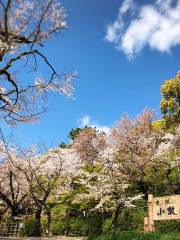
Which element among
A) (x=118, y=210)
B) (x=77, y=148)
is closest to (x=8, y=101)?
(x=118, y=210)

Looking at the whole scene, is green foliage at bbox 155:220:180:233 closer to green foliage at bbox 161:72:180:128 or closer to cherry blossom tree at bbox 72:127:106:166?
cherry blossom tree at bbox 72:127:106:166

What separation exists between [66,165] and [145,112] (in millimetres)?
8717

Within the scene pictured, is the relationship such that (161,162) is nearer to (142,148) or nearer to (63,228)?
(142,148)

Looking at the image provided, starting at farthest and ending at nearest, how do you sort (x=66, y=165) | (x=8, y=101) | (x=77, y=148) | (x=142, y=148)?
(x=77, y=148) < (x=66, y=165) < (x=142, y=148) < (x=8, y=101)

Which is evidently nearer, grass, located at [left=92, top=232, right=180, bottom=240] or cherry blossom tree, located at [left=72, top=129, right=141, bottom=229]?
grass, located at [left=92, top=232, right=180, bottom=240]

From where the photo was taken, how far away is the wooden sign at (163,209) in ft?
37.7

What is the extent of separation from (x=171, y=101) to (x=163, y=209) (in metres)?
30.0

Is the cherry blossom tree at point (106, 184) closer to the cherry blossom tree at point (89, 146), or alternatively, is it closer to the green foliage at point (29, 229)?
the cherry blossom tree at point (89, 146)

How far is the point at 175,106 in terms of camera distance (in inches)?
1607

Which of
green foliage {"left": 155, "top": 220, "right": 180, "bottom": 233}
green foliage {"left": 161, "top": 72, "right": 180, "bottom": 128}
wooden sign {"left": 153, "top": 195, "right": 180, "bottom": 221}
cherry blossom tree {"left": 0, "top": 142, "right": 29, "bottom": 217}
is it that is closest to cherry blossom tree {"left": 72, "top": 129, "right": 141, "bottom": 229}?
green foliage {"left": 155, "top": 220, "right": 180, "bottom": 233}

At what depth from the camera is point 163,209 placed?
11.9 meters

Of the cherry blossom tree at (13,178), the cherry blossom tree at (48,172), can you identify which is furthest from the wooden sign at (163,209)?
the cherry blossom tree at (13,178)

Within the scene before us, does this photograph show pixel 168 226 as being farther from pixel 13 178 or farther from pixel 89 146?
pixel 89 146

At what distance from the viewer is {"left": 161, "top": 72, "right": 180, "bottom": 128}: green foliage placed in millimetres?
40312
